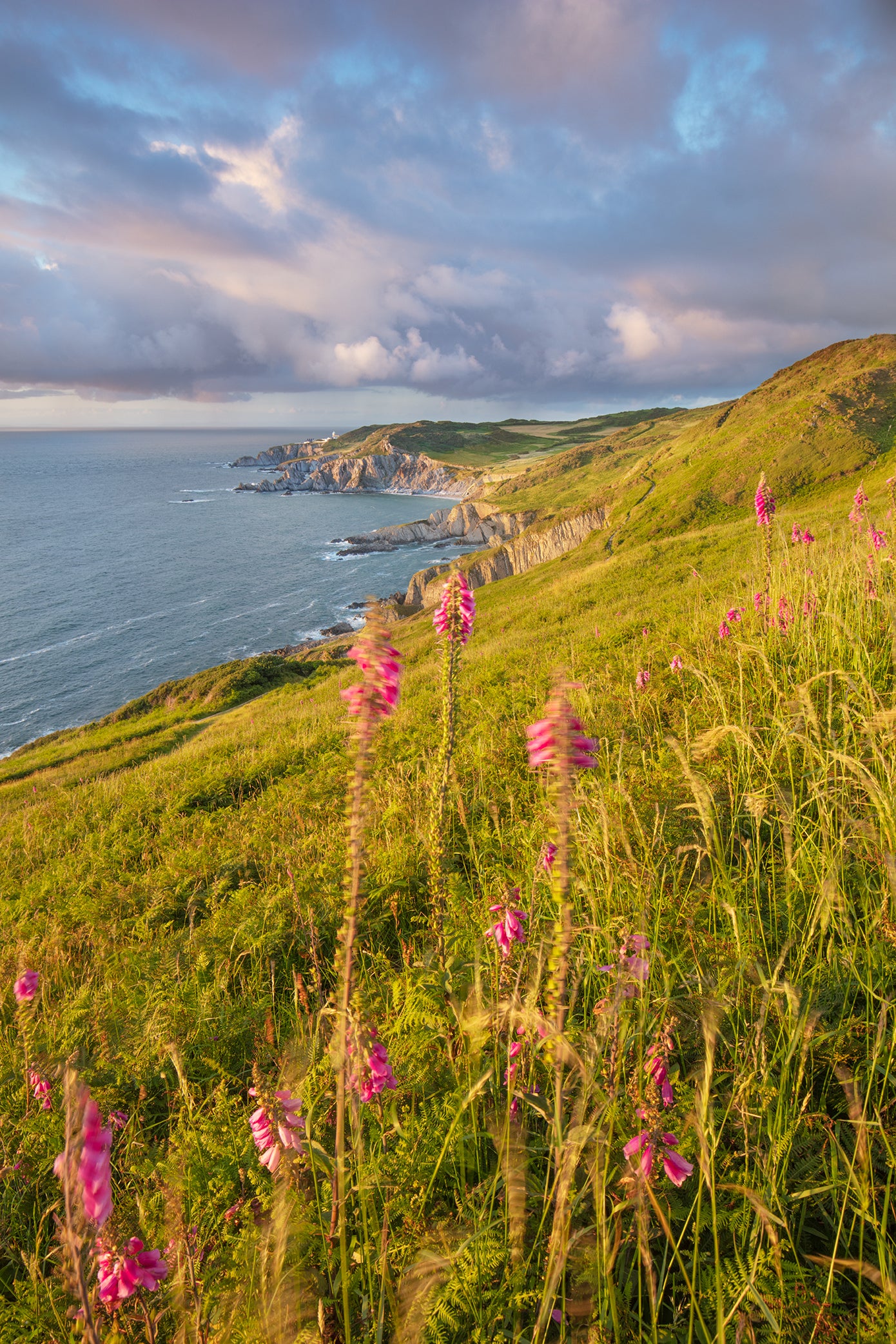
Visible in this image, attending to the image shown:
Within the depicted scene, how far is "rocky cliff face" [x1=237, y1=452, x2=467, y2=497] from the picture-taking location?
6919 inches

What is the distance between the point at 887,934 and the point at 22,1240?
150 inches

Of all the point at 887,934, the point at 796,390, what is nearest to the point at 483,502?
the point at 796,390

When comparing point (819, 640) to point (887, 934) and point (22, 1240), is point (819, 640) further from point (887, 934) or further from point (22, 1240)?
point (22, 1240)

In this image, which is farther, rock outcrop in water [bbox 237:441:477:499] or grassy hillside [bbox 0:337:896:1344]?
rock outcrop in water [bbox 237:441:477:499]

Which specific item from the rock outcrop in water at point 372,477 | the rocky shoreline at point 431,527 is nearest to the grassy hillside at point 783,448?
the rocky shoreline at point 431,527

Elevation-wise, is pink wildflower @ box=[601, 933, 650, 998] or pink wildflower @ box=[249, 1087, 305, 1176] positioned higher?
pink wildflower @ box=[601, 933, 650, 998]

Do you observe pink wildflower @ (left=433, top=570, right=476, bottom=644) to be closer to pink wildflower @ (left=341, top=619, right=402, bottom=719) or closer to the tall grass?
the tall grass

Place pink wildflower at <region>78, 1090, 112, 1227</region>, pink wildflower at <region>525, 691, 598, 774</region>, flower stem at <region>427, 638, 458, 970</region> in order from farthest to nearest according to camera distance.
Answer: flower stem at <region>427, 638, 458, 970</region>, pink wildflower at <region>525, 691, 598, 774</region>, pink wildflower at <region>78, 1090, 112, 1227</region>

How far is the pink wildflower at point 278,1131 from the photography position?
73.6 inches

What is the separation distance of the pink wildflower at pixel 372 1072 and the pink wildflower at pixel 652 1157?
837 millimetres

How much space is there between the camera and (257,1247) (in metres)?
1.72

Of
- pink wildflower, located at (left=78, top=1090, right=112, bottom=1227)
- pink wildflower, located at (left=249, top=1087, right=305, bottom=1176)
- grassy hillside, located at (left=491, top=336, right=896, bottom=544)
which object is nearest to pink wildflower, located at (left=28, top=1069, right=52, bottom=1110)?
pink wildflower, located at (left=249, top=1087, right=305, bottom=1176)

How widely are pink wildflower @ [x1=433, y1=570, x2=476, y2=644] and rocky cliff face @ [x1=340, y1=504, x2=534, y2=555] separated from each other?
96.9 metres

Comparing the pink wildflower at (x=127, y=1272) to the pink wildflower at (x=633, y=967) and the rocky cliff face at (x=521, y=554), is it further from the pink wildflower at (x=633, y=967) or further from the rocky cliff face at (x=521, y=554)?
the rocky cliff face at (x=521, y=554)
